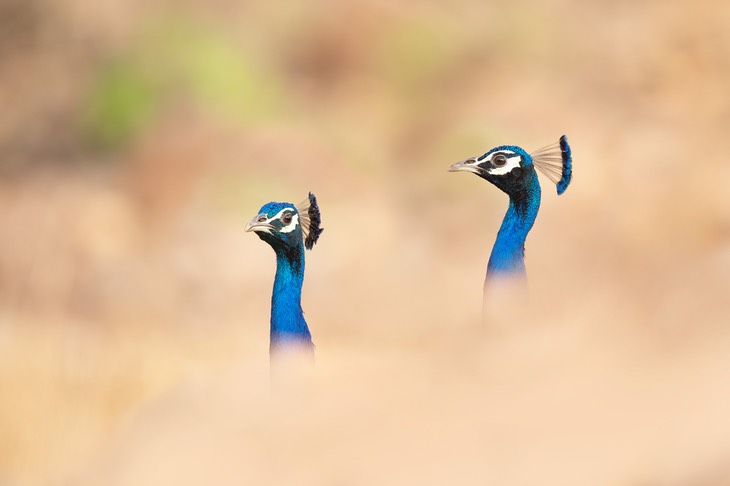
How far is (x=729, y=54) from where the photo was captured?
5863 millimetres

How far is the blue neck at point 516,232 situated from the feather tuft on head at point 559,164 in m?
0.14

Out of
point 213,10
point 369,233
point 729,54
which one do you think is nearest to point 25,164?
point 213,10

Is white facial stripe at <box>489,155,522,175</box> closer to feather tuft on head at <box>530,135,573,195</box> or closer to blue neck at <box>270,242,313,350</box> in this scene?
feather tuft on head at <box>530,135,573,195</box>

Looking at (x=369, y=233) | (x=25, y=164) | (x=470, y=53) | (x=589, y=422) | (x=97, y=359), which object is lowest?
(x=589, y=422)

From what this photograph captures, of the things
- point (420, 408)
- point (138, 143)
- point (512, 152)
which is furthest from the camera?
point (138, 143)

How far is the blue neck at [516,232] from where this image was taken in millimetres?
2688

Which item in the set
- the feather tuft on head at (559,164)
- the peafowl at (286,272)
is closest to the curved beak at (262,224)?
the peafowl at (286,272)

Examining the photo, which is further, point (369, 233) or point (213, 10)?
point (213, 10)

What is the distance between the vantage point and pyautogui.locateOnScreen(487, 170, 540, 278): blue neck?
2688 mm

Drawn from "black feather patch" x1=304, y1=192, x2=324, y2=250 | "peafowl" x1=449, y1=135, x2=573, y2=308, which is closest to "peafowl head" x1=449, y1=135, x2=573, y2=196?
"peafowl" x1=449, y1=135, x2=573, y2=308

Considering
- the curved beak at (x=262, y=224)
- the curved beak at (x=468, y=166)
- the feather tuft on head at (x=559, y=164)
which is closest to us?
the curved beak at (x=262, y=224)

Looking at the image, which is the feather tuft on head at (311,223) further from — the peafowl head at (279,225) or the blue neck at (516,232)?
the blue neck at (516,232)

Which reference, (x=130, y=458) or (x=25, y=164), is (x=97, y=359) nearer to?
Result: (x=25, y=164)

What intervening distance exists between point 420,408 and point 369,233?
199 inches
